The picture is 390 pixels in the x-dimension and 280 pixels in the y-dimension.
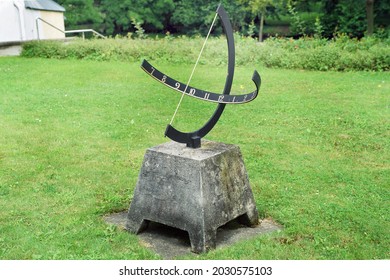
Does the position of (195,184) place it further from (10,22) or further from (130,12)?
(130,12)

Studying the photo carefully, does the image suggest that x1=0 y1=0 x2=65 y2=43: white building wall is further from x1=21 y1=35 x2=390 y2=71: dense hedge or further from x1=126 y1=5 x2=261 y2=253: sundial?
x1=126 y1=5 x2=261 y2=253: sundial

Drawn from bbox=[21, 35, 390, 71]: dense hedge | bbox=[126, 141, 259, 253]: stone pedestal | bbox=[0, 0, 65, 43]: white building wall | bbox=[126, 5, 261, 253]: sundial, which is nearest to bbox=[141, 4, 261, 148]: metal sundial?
bbox=[126, 5, 261, 253]: sundial

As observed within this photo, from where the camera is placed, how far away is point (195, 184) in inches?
162

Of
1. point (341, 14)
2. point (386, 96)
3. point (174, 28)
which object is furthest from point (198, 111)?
point (174, 28)

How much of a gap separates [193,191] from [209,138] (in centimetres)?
350

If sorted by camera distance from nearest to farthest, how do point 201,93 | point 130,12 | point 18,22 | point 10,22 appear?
point 201,93, point 10,22, point 18,22, point 130,12

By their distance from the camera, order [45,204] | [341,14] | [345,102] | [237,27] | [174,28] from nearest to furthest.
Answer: [45,204] < [345,102] < [341,14] < [237,27] < [174,28]

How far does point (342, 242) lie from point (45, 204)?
9.45ft

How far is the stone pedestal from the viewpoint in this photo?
13.5 feet

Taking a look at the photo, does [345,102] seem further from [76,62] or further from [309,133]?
[76,62]

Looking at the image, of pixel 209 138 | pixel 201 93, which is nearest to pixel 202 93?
pixel 201 93

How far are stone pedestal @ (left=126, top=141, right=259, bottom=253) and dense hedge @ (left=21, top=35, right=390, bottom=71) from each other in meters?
9.95

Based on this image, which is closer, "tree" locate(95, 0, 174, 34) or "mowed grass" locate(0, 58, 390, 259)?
"mowed grass" locate(0, 58, 390, 259)
